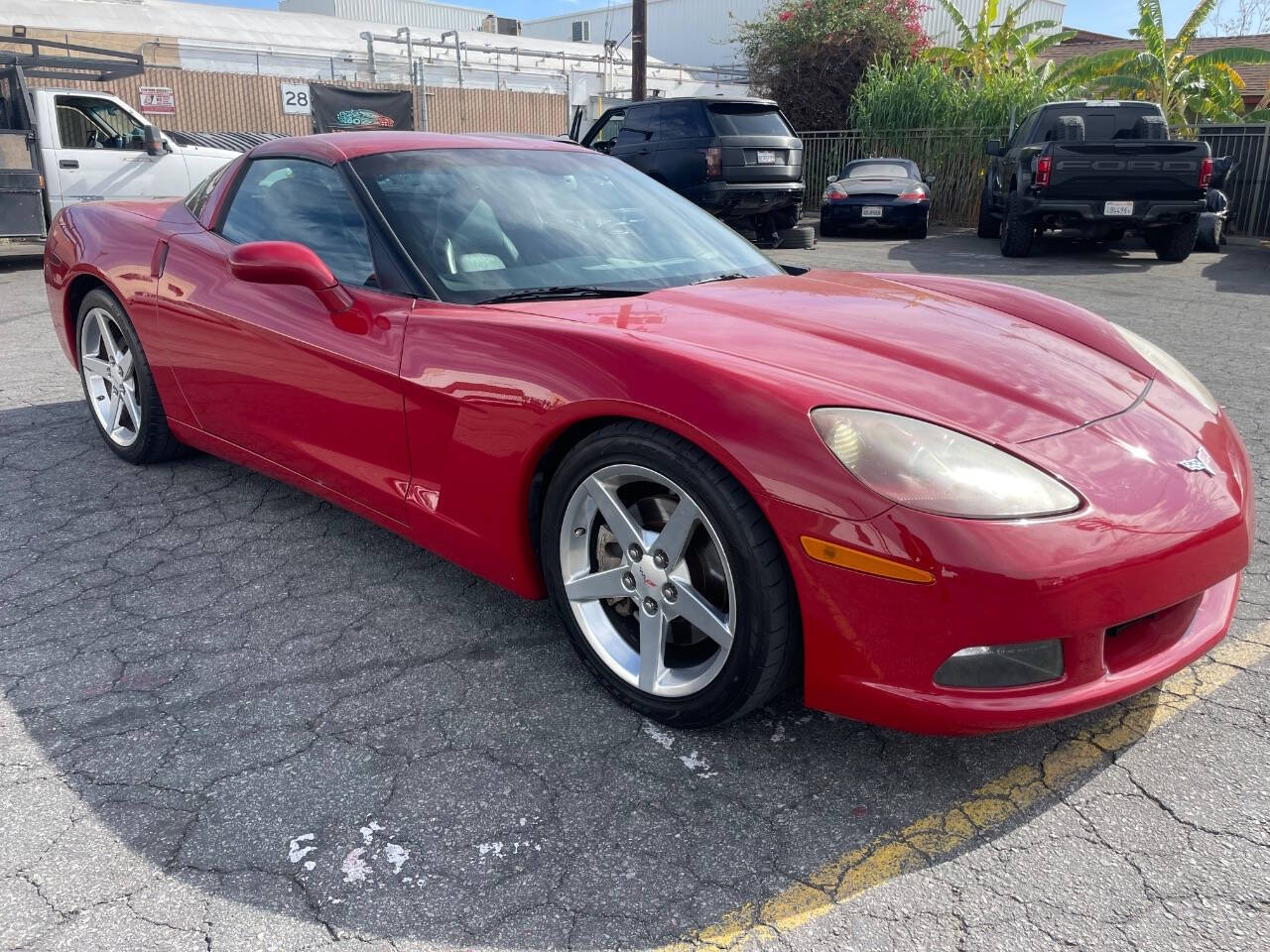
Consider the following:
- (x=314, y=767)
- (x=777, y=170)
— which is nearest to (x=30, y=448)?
(x=314, y=767)

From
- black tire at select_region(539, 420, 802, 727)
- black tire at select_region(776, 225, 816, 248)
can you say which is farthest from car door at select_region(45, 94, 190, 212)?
black tire at select_region(539, 420, 802, 727)

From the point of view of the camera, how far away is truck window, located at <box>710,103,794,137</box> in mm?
11742

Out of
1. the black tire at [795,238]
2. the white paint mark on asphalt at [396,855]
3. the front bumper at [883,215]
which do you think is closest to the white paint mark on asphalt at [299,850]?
the white paint mark on asphalt at [396,855]

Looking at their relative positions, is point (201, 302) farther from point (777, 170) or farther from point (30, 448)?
point (777, 170)

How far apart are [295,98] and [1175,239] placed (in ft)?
60.8

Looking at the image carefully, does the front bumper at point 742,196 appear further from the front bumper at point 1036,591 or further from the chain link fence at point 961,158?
the front bumper at point 1036,591

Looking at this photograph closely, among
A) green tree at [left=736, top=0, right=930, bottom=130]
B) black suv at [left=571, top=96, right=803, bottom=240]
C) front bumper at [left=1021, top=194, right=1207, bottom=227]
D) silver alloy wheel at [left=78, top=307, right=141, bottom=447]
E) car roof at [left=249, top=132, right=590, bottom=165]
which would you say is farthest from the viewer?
green tree at [left=736, top=0, right=930, bottom=130]

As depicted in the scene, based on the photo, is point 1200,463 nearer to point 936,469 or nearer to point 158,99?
point 936,469

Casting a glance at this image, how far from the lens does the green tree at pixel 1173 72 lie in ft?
55.7

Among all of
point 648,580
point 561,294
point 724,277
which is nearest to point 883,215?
point 724,277

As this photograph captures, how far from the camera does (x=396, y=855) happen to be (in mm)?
1949

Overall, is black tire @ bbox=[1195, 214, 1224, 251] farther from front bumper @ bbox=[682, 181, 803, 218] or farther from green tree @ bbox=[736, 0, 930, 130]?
green tree @ bbox=[736, 0, 930, 130]

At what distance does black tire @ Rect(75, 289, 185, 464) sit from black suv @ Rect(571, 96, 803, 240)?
8.19 meters

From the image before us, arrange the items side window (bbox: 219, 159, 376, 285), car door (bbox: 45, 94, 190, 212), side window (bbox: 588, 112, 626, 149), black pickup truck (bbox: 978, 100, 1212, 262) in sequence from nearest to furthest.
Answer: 1. side window (bbox: 219, 159, 376, 285)
2. car door (bbox: 45, 94, 190, 212)
3. black pickup truck (bbox: 978, 100, 1212, 262)
4. side window (bbox: 588, 112, 626, 149)
